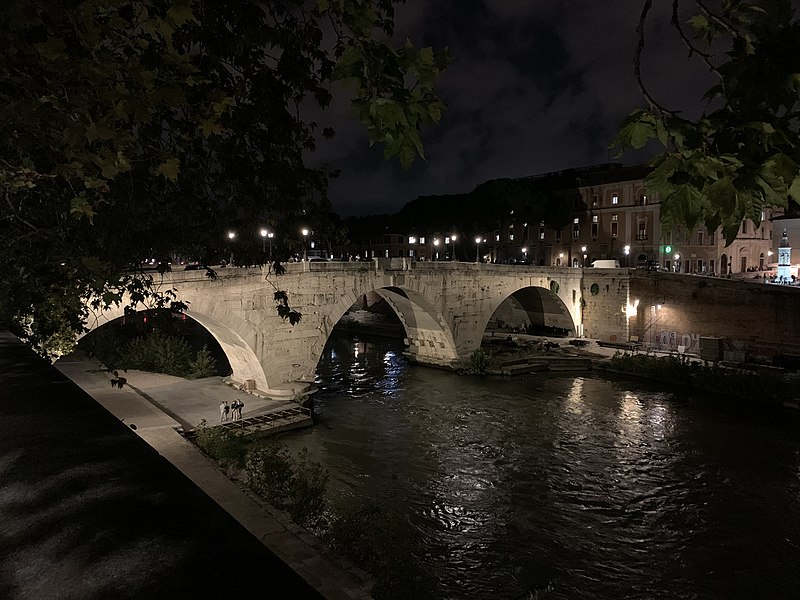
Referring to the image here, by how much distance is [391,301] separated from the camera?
107 ft

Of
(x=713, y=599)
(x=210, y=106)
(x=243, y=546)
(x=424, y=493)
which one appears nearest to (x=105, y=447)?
(x=243, y=546)

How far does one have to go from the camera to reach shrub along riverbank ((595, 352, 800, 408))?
22844 mm

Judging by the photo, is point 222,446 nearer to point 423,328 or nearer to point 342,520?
point 342,520

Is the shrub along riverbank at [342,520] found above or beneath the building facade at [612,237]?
beneath

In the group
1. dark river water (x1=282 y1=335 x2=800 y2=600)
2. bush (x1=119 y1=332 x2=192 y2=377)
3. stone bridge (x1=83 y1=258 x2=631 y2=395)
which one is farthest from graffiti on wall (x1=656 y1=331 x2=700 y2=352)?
bush (x1=119 y1=332 x2=192 y2=377)

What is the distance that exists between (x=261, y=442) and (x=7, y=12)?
15605mm

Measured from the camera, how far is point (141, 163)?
17.6 ft

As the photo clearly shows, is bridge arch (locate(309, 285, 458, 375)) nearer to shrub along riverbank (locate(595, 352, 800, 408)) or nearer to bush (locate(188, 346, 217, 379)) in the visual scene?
shrub along riverbank (locate(595, 352, 800, 408))

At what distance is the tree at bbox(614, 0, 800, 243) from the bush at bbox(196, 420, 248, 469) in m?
12.3

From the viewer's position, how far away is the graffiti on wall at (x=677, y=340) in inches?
1266

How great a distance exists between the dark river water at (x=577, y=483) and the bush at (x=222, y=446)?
2778 millimetres

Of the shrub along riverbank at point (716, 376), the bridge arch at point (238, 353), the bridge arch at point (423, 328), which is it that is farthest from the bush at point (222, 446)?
the shrub along riverbank at point (716, 376)

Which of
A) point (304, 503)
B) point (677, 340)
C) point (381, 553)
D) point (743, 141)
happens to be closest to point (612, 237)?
point (677, 340)

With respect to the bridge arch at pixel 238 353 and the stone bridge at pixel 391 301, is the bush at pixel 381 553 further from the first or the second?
the bridge arch at pixel 238 353
